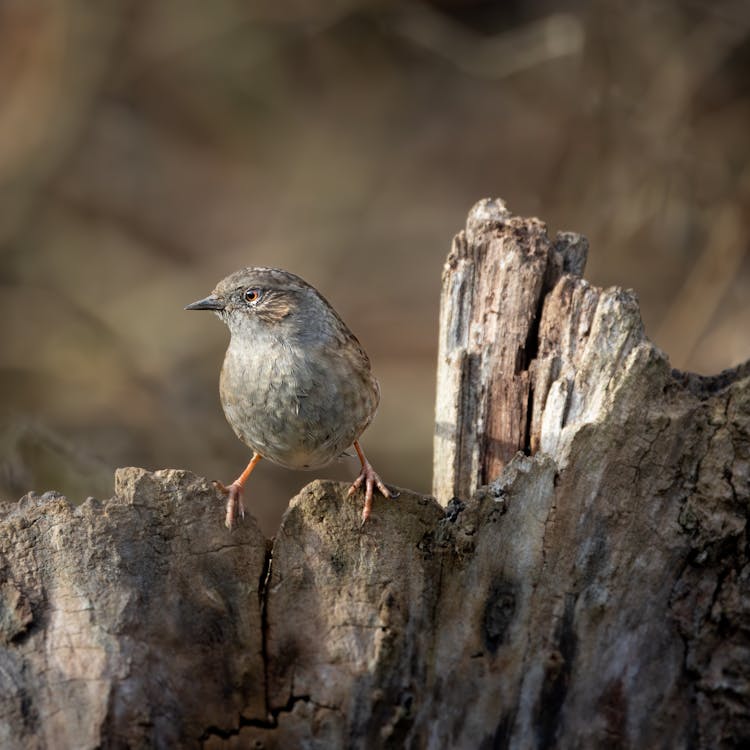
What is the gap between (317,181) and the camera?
40.9 feet

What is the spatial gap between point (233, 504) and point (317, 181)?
8.60 meters

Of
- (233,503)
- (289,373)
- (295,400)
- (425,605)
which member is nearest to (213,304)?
(289,373)

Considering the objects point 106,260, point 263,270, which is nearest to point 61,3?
point 106,260

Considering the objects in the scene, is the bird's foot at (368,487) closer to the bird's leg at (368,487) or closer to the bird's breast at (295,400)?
the bird's leg at (368,487)

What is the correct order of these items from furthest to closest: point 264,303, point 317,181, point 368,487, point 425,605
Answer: point 317,181 → point 264,303 → point 368,487 → point 425,605

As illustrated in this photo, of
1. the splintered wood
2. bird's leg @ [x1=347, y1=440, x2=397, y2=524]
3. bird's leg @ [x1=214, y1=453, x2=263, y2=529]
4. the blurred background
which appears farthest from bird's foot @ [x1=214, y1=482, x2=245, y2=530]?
the blurred background

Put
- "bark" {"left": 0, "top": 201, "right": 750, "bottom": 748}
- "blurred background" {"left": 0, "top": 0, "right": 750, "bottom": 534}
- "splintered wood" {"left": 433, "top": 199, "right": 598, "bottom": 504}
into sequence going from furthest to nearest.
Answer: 1. "blurred background" {"left": 0, "top": 0, "right": 750, "bottom": 534}
2. "splintered wood" {"left": 433, "top": 199, "right": 598, "bottom": 504}
3. "bark" {"left": 0, "top": 201, "right": 750, "bottom": 748}

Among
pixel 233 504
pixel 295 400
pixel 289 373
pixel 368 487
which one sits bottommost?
pixel 233 504

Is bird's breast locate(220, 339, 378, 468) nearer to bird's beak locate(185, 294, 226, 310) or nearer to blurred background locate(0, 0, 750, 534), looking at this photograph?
bird's beak locate(185, 294, 226, 310)

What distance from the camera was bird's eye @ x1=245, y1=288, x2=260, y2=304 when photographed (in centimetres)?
541

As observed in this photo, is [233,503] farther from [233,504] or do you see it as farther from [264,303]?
[264,303]

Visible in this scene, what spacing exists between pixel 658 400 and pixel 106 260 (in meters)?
8.05

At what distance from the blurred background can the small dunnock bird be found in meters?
2.05

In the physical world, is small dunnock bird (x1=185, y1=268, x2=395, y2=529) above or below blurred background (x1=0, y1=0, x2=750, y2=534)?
below
